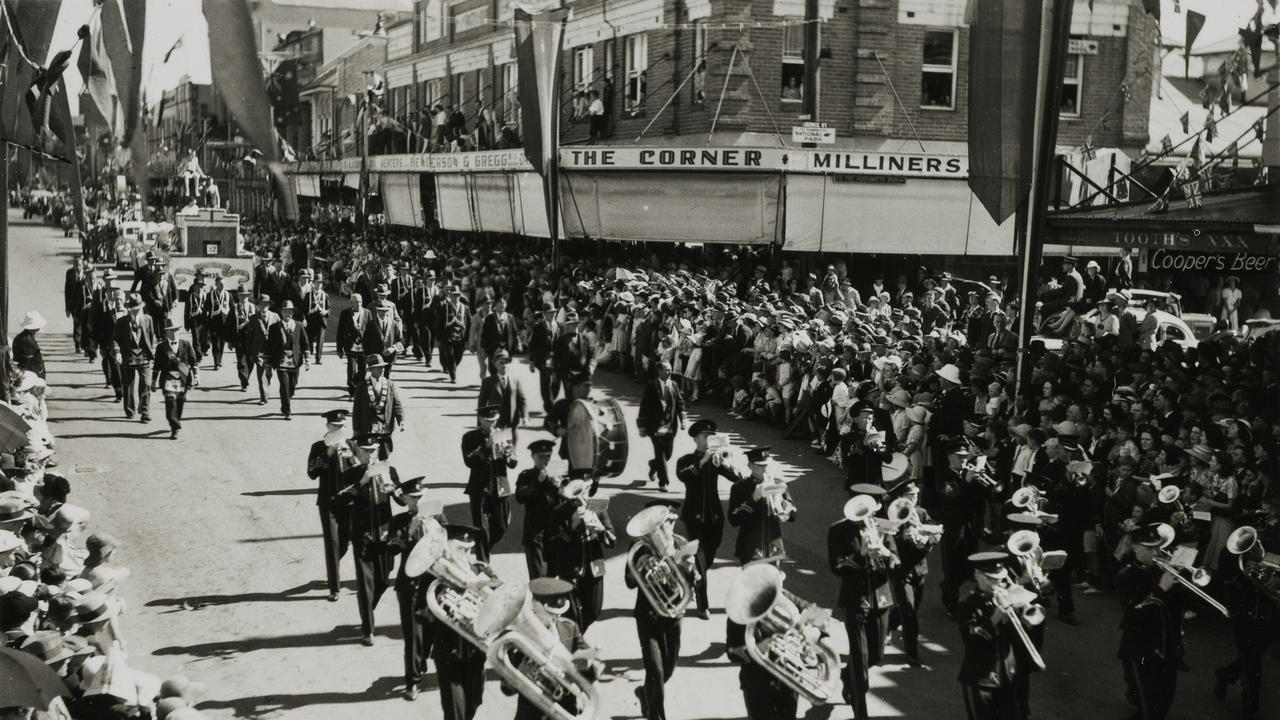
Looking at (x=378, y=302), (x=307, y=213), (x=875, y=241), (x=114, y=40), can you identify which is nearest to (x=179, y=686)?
(x=114, y=40)

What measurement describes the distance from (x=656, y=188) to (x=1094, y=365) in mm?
13554

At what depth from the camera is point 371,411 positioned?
15016mm

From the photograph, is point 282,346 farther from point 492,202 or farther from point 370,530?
point 492,202

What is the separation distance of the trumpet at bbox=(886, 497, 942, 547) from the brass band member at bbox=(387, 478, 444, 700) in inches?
141

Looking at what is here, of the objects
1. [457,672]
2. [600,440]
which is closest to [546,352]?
[600,440]

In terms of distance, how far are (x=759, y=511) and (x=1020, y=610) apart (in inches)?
105

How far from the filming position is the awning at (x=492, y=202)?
98.1ft

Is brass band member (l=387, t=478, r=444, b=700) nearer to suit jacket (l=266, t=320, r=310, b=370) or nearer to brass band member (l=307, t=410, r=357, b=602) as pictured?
brass band member (l=307, t=410, r=357, b=602)

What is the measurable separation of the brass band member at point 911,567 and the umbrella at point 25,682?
6.17 m

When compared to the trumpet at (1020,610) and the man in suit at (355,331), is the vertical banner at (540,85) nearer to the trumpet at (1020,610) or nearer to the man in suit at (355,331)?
the man in suit at (355,331)

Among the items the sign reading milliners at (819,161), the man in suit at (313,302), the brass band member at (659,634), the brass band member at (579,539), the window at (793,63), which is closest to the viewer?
the brass band member at (659,634)

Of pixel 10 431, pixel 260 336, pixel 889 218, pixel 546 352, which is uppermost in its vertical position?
pixel 889 218

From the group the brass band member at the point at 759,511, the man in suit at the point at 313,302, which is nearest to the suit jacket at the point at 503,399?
the brass band member at the point at 759,511

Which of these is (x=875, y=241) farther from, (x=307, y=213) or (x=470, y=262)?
(x=307, y=213)
